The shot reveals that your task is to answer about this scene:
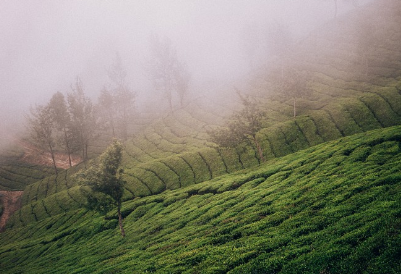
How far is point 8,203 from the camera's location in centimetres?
5941

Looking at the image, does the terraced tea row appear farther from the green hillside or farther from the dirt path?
the dirt path

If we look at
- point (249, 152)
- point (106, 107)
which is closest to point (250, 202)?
point (249, 152)

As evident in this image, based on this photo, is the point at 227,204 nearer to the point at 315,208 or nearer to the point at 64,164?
the point at 315,208

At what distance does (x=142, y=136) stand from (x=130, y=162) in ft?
65.7

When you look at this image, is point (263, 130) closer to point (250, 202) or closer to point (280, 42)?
point (250, 202)

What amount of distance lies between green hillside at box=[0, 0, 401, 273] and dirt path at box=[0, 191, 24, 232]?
7.28ft

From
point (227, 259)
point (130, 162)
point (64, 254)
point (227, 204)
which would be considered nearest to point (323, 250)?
point (227, 259)

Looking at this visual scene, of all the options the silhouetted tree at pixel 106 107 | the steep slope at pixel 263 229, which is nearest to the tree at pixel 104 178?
the steep slope at pixel 263 229

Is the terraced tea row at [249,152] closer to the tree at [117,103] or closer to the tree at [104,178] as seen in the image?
the tree at [104,178]

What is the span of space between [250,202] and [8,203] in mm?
68802

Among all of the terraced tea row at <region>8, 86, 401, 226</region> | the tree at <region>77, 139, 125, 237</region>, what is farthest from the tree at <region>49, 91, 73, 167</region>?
the tree at <region>77, 139, 125, 237</region>

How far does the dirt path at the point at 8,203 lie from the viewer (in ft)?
177

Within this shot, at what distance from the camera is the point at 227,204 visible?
26.6 m

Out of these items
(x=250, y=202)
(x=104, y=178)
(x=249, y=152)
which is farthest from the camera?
(x=249, y=152)
